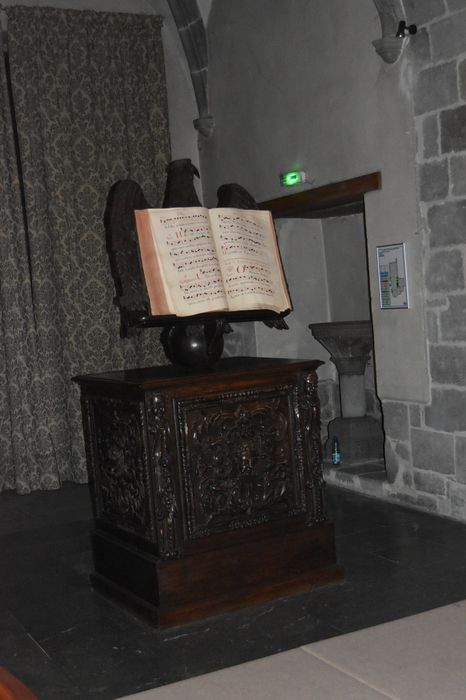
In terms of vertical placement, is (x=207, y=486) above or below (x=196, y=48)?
below

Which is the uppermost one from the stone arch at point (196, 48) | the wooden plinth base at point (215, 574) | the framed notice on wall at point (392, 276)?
the stone arch at point (196, 48)

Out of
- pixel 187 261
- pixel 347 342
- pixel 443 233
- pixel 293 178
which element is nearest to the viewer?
pixel 187 261

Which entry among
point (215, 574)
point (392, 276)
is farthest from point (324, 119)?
point (215, 574)

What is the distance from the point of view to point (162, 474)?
294 centimetres

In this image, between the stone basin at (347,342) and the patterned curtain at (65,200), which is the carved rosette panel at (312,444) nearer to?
the stone basin at (347,342)

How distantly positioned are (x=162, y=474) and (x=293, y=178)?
2593 mm

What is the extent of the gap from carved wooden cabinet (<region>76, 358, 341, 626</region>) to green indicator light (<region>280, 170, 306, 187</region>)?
1.95 m

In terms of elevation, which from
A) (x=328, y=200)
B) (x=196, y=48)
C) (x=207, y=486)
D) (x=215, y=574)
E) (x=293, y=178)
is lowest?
(x=215, y=574)

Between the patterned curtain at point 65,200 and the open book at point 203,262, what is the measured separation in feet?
9.02

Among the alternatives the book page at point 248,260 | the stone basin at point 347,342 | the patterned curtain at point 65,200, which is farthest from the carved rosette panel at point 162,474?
the patterned curtain at point 65,200

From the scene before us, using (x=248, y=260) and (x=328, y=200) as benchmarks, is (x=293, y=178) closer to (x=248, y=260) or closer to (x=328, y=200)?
(x=328, y=200)

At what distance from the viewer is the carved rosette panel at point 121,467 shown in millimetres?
2994

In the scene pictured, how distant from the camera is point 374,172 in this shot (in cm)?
439

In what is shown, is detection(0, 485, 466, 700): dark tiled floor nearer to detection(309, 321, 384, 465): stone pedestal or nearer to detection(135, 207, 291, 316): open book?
detection(309, 321, 384, 465): stone pedestal
